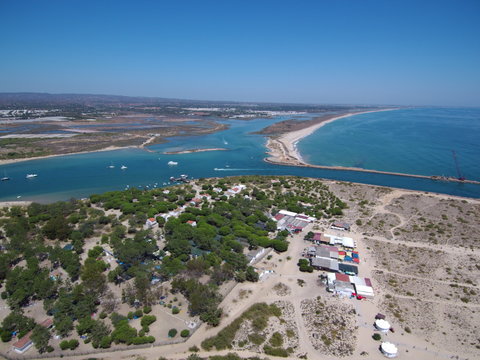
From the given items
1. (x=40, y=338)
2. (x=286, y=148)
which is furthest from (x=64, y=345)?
(x=286, y=148)

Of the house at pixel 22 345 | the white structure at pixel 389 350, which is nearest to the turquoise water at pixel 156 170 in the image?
the house at pixel 22 345

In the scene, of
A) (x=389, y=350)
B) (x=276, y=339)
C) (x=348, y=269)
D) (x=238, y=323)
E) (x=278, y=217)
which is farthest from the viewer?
(x=278, y=217)

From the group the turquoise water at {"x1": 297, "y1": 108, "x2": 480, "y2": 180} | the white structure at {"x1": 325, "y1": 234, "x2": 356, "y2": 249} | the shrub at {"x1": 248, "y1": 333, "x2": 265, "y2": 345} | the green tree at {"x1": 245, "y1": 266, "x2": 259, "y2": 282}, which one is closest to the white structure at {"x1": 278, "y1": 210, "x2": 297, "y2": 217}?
the white structure at {"x1": 325, "y1": 234, "x2": 356, "y2": 249}

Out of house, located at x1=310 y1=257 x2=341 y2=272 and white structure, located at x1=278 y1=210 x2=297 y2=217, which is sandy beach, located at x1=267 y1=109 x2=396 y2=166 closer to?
white structure, located at x1=278 y1=210 x2=297 y2=217

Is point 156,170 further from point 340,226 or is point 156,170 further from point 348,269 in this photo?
point 348,269

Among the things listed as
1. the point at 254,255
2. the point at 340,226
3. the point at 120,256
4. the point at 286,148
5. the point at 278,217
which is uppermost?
the point at 286,148

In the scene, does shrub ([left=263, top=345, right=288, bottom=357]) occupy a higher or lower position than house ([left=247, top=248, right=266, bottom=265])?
lower
